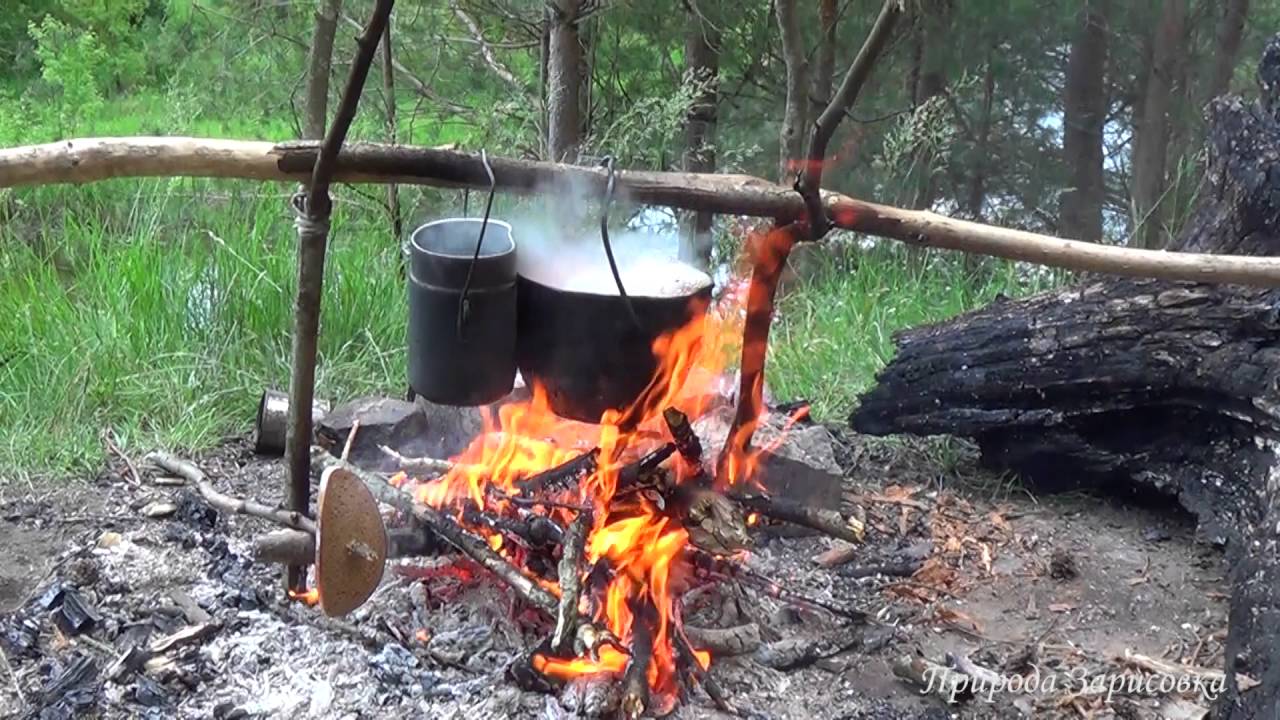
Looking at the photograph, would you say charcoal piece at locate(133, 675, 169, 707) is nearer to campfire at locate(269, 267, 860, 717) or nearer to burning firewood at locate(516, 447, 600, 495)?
campfire at locate(269, 267, 860, 717)

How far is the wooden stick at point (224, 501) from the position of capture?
7.82ft

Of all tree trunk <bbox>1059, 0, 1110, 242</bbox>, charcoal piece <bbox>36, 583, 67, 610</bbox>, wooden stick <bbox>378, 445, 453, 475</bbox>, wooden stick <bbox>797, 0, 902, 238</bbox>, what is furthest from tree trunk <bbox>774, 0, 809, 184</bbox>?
tree trunk <bbox>1059, 0, 1110, 242</bbox>

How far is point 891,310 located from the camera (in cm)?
480

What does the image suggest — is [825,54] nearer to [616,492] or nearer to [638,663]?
[616,492]

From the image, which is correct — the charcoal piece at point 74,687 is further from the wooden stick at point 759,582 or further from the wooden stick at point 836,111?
the wooden stick at point 836,111

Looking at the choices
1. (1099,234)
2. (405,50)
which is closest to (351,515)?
(405,50)

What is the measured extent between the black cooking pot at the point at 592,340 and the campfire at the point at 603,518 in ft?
0.11

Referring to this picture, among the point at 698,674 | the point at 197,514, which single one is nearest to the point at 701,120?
the point at 197,514

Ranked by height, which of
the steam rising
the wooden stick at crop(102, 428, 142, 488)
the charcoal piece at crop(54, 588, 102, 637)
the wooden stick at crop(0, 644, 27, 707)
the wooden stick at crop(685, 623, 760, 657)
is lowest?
the wooden stick at crop(0, 644, 27, 707)

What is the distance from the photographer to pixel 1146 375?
316cm

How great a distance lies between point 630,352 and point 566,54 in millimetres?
2742

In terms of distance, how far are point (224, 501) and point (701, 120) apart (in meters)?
4.05

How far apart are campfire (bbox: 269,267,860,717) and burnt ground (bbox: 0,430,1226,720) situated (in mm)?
93

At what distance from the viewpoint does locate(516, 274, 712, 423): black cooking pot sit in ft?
7.45
